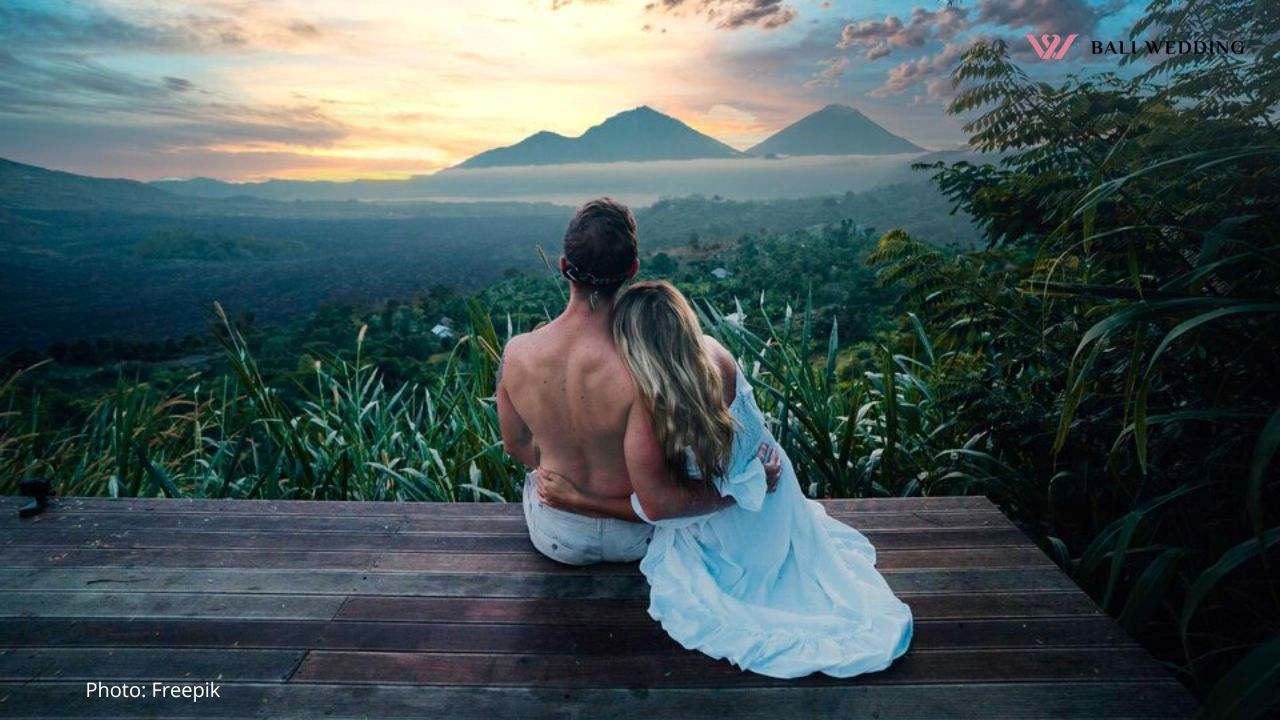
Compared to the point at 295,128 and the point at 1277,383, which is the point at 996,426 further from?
the point at 295,128

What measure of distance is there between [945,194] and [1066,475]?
2.09 meters

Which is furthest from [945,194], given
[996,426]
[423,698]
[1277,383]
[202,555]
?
[202,555]

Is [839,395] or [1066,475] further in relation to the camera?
[839,395]

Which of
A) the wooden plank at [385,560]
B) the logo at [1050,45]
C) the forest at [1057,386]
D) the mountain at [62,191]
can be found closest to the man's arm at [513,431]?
the wooden plank at [385,560]

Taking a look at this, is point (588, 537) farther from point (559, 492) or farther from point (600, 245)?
point (600, 245)

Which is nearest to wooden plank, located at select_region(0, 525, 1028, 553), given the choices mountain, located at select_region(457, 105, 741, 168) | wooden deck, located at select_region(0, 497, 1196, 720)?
wooden deck, located at select_region(0, 497, 1196, 720)

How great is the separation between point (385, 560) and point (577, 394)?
89 cm

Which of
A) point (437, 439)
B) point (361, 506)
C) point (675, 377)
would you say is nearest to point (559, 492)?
point (675, 377)

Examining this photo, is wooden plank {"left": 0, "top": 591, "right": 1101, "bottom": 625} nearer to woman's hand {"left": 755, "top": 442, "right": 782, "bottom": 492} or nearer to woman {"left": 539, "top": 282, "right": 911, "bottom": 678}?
woman {"left": 539, "top": 282, "right": 911, "bottom": 678}

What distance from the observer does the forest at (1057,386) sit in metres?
1.72

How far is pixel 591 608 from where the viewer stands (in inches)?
73.4

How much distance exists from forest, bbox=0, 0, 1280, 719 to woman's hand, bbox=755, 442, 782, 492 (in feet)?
2.37

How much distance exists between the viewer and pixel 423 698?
59.5 inches

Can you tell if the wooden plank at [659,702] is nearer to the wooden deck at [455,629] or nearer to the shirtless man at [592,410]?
the wooden deck at [455,629]
